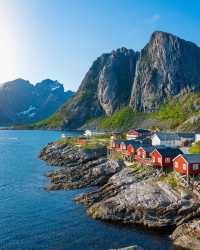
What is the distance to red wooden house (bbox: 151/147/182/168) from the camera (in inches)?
2911

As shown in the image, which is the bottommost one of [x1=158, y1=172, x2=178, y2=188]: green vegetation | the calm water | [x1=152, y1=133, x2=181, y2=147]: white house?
the calm water

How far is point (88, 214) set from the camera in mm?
58531

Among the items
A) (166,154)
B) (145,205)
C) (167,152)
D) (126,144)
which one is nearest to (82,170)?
(126,144)

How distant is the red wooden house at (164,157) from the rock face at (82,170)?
13749 mm

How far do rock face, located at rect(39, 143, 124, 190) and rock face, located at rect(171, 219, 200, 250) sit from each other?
1338 inches

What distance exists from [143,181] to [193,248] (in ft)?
74.9

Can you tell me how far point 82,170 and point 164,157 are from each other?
25604 millimetres

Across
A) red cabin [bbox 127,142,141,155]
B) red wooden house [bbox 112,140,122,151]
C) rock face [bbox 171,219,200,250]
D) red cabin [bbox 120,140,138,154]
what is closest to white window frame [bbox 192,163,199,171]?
rock face [bbox 171,219,200,250]

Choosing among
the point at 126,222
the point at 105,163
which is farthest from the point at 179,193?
the point at 105,163

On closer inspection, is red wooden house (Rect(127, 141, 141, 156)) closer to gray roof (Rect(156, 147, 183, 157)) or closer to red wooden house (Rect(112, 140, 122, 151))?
red wooden house (Rect(112, 140, 122, 151))

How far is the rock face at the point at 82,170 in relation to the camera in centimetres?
8106

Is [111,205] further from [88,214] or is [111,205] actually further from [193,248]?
[193,248]

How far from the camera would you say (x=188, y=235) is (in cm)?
4647

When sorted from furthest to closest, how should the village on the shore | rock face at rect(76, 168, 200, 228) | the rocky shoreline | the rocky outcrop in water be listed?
the village on the shore < the rocky outcrop in water < rock face at rect(76, 168, 200, 228) < the rocky shoreline
